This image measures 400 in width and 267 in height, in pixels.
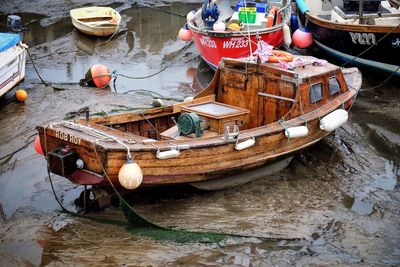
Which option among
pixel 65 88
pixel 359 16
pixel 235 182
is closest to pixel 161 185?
pixel 235 182

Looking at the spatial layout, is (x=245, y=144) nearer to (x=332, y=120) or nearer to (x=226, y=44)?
(x=332, y=120)

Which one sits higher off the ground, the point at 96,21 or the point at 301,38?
the point at 301,38

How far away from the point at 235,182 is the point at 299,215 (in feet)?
4.02

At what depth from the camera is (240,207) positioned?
348 inches

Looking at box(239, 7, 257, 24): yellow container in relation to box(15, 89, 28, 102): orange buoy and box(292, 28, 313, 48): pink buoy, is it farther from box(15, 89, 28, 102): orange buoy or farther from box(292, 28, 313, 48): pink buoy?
box(15, 89, 28, 102): orange buoy

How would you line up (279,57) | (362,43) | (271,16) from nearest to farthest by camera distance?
1. (279,57)
2. (362,43)
3. (271,16)

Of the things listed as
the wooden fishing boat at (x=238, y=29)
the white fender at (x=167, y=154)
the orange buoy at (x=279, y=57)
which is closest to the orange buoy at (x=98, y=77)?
the wooden fishing boat at (x=238, y=29)

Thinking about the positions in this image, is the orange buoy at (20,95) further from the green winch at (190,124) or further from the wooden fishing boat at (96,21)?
the wooden fishing boat at (96,21)

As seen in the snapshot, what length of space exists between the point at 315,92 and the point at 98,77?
609 centimetres

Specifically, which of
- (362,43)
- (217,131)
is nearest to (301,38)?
(362,43)

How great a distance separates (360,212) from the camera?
8820 mm

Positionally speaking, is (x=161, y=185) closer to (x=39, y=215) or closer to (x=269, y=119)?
(x=39, y=215)

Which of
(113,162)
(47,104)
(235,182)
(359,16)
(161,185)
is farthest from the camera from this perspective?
(359,16)

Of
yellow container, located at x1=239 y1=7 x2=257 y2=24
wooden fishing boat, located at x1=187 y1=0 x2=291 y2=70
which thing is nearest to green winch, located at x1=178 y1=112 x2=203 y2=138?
wooden fishing boat, located at x1=187 y1=0 x2=291 y2=70
